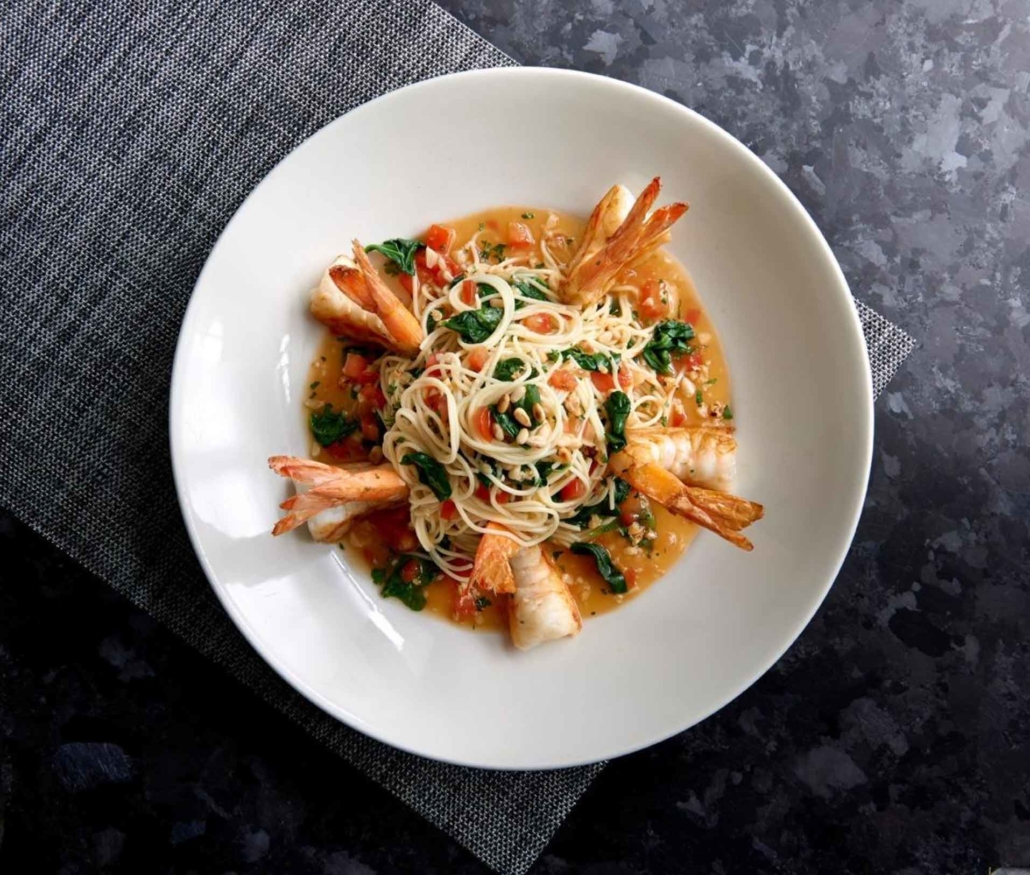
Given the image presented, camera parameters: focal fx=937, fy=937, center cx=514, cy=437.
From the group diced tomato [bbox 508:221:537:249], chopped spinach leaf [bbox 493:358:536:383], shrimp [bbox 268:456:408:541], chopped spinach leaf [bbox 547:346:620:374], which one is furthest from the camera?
diced tomato [bbox 508:221:537:249]

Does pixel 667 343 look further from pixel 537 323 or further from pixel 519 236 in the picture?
pixel 519 236

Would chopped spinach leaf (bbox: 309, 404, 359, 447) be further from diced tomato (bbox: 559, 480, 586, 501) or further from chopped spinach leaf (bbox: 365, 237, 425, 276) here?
diced tomato (bbox: 559, 480, 586, 501)

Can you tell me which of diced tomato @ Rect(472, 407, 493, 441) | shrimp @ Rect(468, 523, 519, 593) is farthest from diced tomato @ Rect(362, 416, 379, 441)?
shrimp @ Rect(468, 523, 519, 593)

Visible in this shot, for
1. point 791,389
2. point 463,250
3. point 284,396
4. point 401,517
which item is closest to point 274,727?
point 401,517

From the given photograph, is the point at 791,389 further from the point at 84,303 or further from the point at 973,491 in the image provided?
the point at 84,303

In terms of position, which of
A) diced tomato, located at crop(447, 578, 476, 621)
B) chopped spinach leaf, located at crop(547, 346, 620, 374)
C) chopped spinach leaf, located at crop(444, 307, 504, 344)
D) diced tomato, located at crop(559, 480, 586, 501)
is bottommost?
diced tomato, located at crop(447, 578, 476, 621)

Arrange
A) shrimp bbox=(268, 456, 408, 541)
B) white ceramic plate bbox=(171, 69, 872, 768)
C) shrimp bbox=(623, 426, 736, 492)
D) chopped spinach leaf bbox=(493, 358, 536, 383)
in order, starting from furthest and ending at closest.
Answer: chopped spinach leaf bbox=(493, 358, 536, 383) → shrimp bbox=(623, 426, 736, 492) → white ceramic plate bbox=(171, 69, 872, 768) → shrimp bbox=(268, 456, 408, 541)
